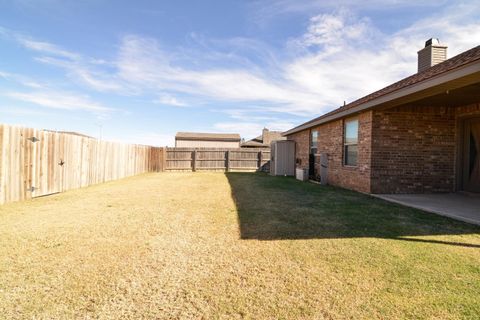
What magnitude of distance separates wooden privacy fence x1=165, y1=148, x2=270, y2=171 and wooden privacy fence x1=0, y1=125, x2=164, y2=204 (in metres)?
6.51

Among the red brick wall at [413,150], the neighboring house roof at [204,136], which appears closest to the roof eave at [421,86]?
the red brick wall at [413,150]

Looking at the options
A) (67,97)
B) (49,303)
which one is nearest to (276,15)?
(49,303)

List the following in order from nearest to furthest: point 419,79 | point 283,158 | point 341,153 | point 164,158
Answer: point 419,79
point 341,153
point 283,158
point 164,158

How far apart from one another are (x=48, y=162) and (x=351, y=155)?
983 centimetres

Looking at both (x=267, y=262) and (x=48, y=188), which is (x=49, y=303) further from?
(x=48, y=188)

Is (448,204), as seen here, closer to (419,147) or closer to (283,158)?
(419,147)

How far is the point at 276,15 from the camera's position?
9570mm

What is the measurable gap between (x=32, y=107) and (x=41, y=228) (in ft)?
66.7

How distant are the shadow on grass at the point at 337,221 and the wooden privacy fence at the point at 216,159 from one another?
12.6m

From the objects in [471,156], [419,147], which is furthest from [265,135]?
[471,156]

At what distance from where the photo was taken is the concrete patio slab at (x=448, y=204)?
498cm

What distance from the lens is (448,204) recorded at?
238 inches

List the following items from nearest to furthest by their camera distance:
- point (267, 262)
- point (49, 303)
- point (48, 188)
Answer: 1. point (49, 303)
2. point (267, 262)
3. point (48, 188)

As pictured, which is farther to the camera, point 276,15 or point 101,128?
point 101,128
